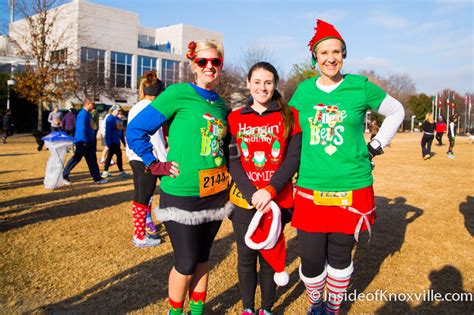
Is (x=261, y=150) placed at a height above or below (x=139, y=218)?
above

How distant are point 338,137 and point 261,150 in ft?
1.85

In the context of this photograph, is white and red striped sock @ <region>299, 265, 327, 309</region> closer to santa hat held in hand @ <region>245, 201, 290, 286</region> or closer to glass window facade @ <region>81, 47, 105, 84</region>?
santa hat held in hand @ <region>245, 201, 290, 286</region>

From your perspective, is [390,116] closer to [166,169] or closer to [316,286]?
[316,286]

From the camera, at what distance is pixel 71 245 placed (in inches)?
188

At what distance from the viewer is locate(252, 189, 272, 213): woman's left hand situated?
8.29ft

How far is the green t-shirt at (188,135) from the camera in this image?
2525 mm

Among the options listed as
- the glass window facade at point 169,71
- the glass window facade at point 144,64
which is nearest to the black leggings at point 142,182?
the glass window facade at point 169,71

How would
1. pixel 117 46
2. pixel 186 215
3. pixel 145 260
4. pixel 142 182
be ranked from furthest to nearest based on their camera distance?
1. pixel 117 46
2. pixel 142 182
3. pixel 145 260
4. pixel 186 215

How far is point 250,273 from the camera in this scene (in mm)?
2822

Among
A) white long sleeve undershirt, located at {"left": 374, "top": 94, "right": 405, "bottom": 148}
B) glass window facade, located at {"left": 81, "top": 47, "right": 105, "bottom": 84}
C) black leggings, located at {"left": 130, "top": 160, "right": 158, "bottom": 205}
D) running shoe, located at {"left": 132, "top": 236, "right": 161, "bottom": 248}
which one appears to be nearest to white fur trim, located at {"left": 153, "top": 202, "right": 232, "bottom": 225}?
white long sleeve undershirt, located at {"left": 374, "top": 94, "right": 405, "bottom": 148}

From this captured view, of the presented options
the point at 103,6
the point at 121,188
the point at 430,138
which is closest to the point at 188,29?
the point at 103,6

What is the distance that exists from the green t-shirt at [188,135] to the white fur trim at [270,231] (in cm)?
44

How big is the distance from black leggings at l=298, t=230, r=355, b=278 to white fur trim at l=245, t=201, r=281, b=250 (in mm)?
303

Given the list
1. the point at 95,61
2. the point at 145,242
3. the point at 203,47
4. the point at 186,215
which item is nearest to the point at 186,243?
the point at 186,215
